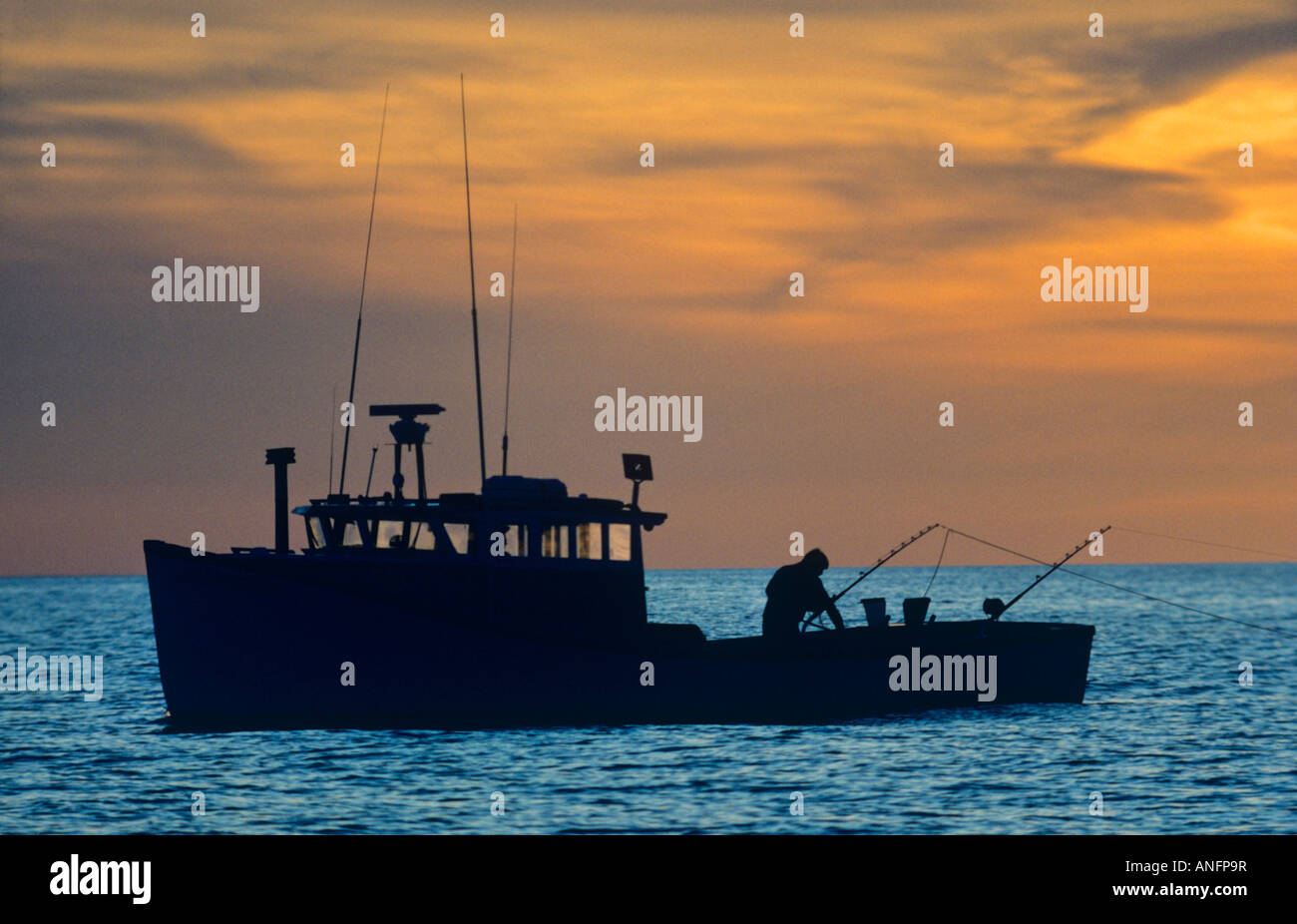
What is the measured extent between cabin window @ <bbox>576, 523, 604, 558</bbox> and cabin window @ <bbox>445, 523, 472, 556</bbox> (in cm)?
190

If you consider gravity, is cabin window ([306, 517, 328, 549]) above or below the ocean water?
above

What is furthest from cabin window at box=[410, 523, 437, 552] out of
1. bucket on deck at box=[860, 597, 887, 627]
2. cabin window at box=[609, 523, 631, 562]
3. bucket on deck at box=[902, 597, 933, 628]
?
bucket on deck at box=[902, 597, 933, 628]

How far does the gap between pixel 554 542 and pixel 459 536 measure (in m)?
1.59

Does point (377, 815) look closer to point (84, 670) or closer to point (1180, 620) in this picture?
point (84, 670)

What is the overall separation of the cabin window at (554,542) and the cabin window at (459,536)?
49.5 inches

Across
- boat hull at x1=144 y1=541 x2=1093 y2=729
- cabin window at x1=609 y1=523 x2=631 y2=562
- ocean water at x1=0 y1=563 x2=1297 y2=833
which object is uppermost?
cabin window at x1=609 y1=523 x2=631 y2=562

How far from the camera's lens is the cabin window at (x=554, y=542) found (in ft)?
84.5

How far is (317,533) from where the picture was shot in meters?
25.6

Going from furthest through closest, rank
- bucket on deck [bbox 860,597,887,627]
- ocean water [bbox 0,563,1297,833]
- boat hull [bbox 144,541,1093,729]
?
bucket on deck [bbox 860,597,887,627], boat hull [bbox 144,541,1093,729], ocean water [bbox 0,563,1297,833]

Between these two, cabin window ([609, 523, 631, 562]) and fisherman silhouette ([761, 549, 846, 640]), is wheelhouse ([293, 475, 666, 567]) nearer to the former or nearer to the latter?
cabin window ([609, 523, 631, 562])

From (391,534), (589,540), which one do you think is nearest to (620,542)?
(589,540)

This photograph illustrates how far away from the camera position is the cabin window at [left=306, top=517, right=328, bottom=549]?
25594 millimetres

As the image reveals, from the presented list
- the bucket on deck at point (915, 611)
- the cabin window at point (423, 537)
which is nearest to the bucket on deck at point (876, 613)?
the bucket on deck at point (915, 611)
